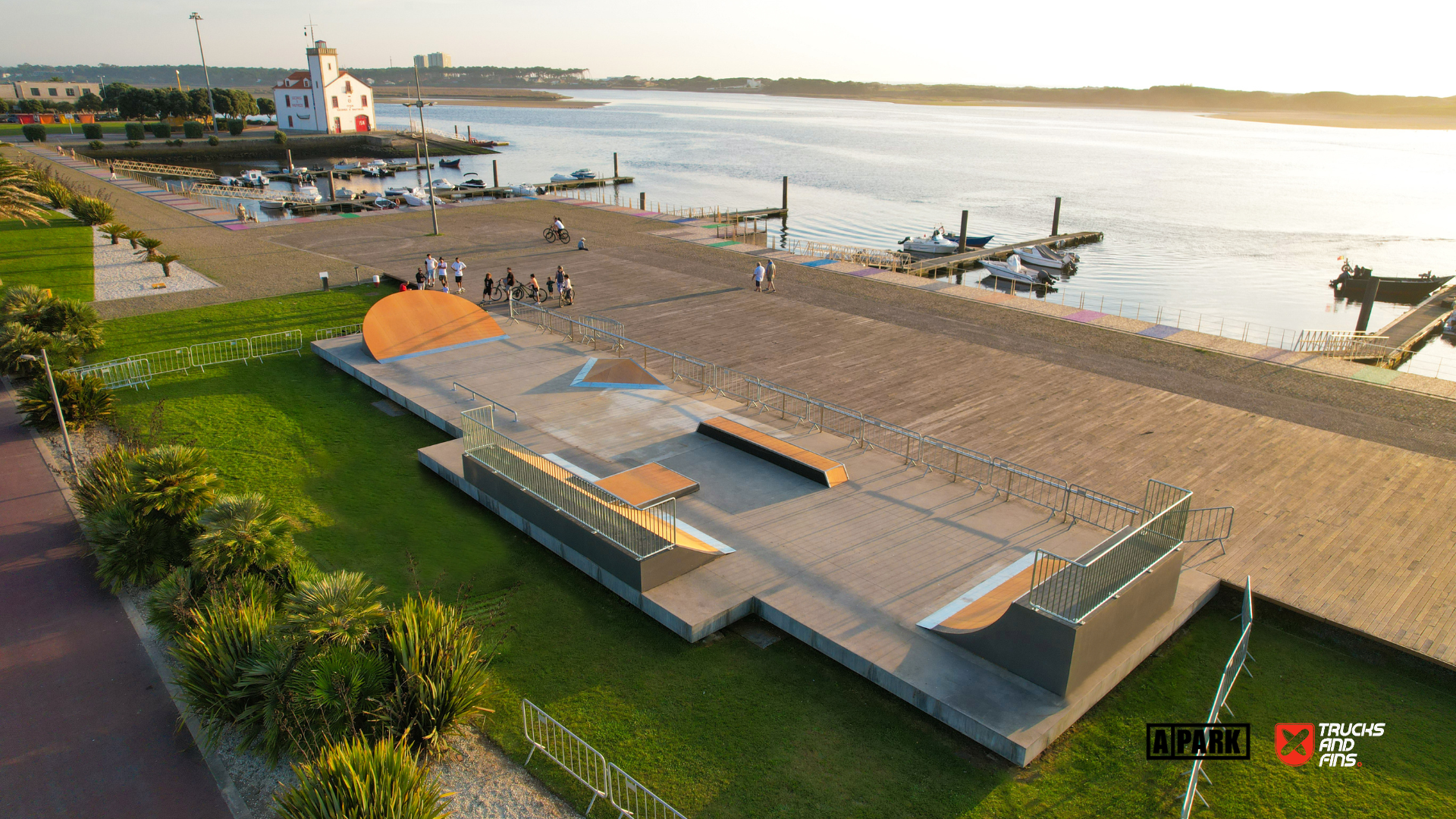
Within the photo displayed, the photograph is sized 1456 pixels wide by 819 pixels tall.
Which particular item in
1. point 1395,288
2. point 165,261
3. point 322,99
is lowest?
point 1395,288

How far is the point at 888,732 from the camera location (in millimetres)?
9539

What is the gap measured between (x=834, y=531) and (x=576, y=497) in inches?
165

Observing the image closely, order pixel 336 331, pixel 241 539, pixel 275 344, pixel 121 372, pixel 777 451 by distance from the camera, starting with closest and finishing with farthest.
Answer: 1. pixel 241 539
2. pixel 777 451
3. pixel 121 372
4. pixel 275 344
5. pixel 336 331

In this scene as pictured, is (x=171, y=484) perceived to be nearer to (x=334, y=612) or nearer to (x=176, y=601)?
(x=176, y=601)

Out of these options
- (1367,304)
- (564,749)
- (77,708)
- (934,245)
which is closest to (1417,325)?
(1367,304)

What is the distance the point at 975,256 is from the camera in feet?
160

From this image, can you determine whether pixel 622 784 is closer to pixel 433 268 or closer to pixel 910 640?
pixel 910 640

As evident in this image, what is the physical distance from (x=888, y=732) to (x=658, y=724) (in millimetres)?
2716

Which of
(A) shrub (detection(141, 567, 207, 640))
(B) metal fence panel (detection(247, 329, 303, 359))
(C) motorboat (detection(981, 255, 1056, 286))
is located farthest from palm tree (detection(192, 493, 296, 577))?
(C) motorboat (detection(981, 255, 1056, 286))

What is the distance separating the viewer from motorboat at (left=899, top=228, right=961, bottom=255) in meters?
51.9

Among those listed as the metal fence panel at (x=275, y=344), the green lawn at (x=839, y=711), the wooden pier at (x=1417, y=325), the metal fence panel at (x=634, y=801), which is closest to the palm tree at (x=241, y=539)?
the green lawn at (x=839, y=711)

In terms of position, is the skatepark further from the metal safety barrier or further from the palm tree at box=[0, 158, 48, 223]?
the palm tree at box=[0, 158, 48, 223]

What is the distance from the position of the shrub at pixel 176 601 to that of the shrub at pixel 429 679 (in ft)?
10.2

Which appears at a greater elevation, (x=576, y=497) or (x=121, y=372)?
(x=576, y=497)
